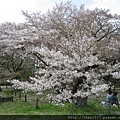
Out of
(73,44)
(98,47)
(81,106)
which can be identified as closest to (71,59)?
(73,44)

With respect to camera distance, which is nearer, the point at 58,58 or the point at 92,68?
the point at 58,58

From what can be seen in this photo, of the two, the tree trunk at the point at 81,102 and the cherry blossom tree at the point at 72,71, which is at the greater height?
the cherry blossom tree at the point at 72,71

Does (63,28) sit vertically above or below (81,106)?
above

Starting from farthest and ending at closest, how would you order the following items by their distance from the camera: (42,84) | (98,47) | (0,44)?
(0,44) → (98,47) → (42,84)

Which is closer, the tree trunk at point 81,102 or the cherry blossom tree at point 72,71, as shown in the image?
the cherry blossom tree at point 72,71

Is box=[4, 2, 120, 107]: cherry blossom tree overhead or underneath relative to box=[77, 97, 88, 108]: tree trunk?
overhead

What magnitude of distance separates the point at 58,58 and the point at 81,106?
3.54m

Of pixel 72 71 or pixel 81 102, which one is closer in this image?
pixel 72 71

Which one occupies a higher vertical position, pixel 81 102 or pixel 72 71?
pixel 72 71

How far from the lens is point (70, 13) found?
1370cm

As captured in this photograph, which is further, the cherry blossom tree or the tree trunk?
the tree trunk

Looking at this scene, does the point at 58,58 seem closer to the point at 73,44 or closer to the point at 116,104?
the point at 73,44

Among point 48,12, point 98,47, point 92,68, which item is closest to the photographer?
point 92,68

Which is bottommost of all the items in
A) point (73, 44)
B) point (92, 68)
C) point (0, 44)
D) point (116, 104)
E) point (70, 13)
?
point (116, 104)
